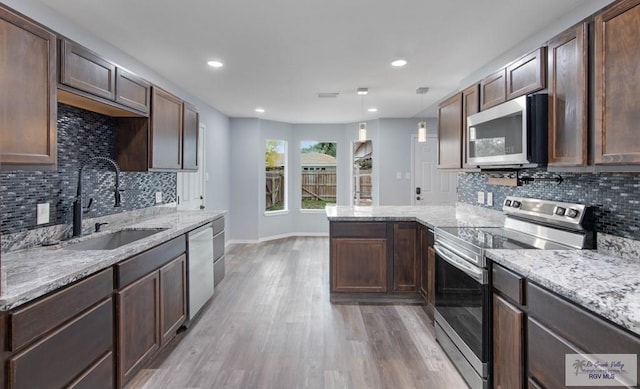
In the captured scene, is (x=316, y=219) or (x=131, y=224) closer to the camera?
(x=131, y=224)

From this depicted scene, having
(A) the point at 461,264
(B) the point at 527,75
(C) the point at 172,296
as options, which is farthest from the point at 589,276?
(C) the point at 172,296

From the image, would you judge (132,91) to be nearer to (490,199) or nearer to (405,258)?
(405,258)

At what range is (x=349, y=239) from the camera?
3523 millimetres

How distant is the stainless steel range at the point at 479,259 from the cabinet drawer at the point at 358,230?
31.5 inches

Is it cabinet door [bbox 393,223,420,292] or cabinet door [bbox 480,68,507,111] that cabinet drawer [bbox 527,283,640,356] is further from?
cabinet door [bbox 393,223,420,292]

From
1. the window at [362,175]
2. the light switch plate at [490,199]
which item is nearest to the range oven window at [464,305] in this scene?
the light switch plate at [490,199]

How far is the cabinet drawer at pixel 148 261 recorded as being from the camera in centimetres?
192

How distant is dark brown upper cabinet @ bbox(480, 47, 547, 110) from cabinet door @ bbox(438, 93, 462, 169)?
16.6 inches

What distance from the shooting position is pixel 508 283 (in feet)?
5.61

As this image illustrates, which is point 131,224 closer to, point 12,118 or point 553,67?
point 12,118

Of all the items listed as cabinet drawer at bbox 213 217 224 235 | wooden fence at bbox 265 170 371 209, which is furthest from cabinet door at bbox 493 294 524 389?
wooden fence at bbox 265 170 371 209

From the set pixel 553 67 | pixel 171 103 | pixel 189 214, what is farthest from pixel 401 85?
pixel 189 214

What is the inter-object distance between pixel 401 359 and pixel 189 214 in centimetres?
252

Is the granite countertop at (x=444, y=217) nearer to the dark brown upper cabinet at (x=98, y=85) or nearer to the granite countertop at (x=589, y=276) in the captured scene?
the granite countertop at (x=589, y=276)
